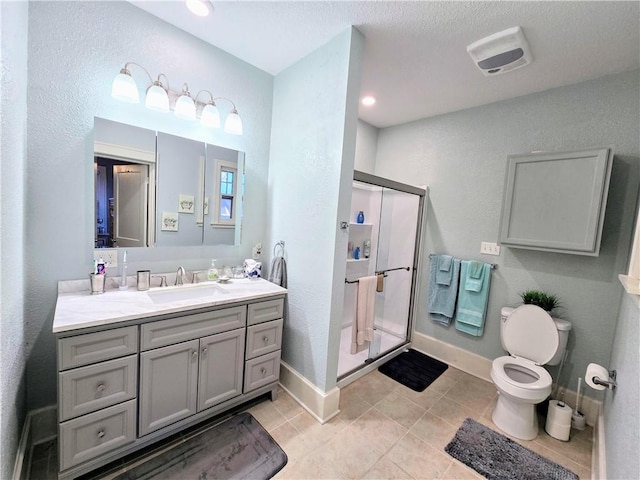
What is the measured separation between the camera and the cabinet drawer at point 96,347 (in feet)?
3.92

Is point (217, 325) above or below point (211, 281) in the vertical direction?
below

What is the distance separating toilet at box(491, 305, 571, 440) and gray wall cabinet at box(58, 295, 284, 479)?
173 cm

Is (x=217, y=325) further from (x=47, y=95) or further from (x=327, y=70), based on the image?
(x=327, y=70)

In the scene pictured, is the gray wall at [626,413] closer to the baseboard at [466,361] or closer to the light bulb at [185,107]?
the baseboard at [466,361]

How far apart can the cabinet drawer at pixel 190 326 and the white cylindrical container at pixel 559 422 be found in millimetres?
2286

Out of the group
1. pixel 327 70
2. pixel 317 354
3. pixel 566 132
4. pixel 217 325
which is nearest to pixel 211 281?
pixel 217 325

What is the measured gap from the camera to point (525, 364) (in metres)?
2.06

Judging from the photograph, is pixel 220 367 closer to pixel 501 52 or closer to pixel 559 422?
pixel 559 422

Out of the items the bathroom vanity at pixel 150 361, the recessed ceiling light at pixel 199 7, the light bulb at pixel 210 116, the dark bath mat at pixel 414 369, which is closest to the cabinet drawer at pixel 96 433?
the bathroom vanity at pixel 150 361

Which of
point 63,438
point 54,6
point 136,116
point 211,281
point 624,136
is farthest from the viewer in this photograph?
point 211,281

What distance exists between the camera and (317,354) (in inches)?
76.3

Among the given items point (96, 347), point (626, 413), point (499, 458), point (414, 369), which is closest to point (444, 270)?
point (414, 369)

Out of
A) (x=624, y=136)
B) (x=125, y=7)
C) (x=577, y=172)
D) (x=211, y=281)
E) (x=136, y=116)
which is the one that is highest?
(x=125, y=7)

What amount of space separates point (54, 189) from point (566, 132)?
11.9 ft
